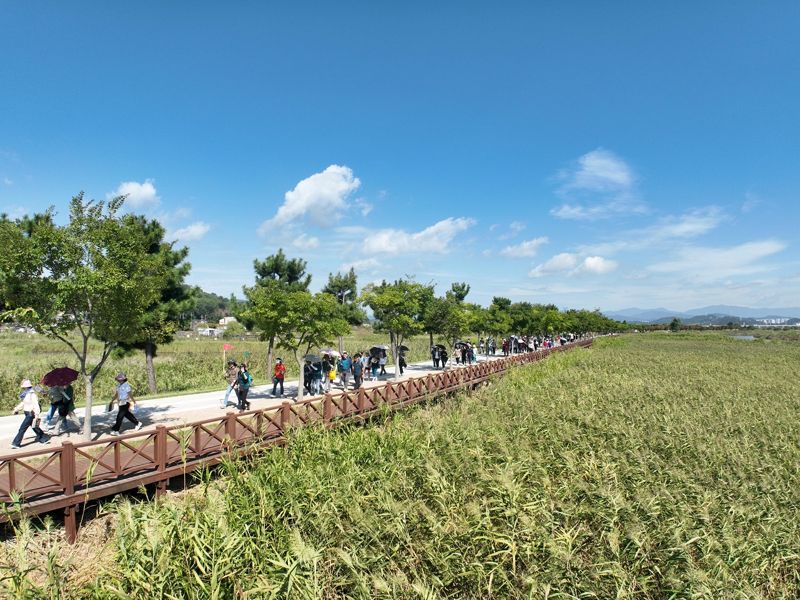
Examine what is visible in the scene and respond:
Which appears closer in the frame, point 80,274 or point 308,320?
point 80,274

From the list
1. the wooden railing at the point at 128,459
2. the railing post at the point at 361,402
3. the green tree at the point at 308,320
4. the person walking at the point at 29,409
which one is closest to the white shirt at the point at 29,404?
the person walking at the point at 29,409

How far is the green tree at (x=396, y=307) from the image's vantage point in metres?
23.2

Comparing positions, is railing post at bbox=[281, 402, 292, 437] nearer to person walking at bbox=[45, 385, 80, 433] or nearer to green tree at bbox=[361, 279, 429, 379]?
person walking at bbox=[45, 385, 80, 433]

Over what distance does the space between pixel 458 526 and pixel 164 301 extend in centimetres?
1843

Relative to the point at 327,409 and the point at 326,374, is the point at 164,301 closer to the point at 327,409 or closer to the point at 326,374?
the point at 326,374

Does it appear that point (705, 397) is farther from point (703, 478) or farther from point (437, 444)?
point (437, 444)

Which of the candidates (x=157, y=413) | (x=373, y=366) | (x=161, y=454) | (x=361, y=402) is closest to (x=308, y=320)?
(x=361, y=402)

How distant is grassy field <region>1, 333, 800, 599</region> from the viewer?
5.38 meters

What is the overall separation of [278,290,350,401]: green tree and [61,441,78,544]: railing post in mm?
8992

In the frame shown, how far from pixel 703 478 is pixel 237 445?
9.67 meters

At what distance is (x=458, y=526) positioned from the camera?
6.53 m

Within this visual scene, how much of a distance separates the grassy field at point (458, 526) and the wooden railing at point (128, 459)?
0.50m

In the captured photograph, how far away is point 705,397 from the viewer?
18250 millimetres

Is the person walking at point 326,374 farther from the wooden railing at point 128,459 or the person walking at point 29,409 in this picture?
the person walking at point 29,409
